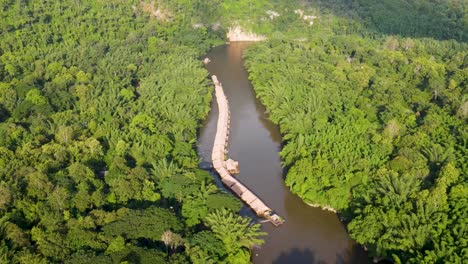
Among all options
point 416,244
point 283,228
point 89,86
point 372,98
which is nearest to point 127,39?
point 89,86

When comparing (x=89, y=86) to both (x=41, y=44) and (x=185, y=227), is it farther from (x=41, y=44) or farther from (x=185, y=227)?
(x=185, y=227)

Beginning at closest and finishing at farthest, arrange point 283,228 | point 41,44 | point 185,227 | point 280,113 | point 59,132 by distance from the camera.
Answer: point 185,227 < point 283,228 < point 59,132 < point 280,113 < point 41,44

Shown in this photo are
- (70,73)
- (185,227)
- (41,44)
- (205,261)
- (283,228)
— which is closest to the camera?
(205,261)

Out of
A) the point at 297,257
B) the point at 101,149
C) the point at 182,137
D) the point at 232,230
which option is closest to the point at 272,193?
the point at 297,257

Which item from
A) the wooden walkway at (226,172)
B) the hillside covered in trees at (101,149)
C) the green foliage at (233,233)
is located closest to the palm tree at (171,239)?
the hillside covered in trees at (101,149)

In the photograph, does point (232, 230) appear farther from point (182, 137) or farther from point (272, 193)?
point (182, 137)

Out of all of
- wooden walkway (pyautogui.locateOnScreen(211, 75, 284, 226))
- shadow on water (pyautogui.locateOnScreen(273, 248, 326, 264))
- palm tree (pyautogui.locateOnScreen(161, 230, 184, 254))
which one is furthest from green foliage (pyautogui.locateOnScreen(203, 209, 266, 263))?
wooden walkway (pyautogui.locateOnScreen(211, 75, 284, 226))
